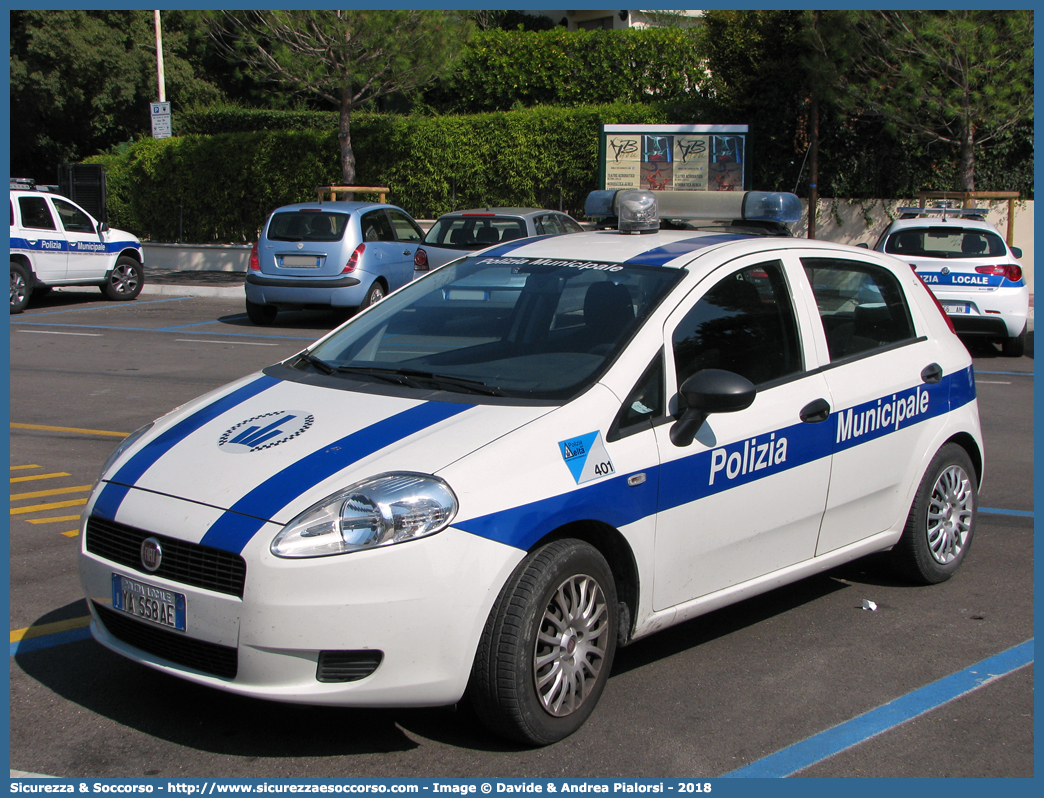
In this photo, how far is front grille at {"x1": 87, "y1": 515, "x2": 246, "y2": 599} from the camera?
3307 millimetres

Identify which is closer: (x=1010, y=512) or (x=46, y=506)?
(x=46, y=506)

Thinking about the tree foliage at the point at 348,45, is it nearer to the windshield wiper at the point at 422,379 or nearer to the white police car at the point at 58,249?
the white police car at the point at 58,249

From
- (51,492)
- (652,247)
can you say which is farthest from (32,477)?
(652,247)

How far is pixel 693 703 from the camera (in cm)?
394

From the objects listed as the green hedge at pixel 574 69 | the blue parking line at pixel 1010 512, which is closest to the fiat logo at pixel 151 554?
the blue parking line at pixel 1010 512

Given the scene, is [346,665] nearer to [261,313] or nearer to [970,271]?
[970,271]

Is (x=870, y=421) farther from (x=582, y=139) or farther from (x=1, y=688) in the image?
(x=582, y=139)

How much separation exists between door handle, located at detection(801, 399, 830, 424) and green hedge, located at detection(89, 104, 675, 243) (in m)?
19.3

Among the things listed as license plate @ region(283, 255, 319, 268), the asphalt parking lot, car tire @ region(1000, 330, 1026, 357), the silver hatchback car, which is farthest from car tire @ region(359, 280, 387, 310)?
the asphalt parking lot

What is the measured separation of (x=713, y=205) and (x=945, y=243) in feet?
25.5

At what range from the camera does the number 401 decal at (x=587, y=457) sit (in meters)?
3.65

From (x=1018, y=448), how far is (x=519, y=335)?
5.52 meters

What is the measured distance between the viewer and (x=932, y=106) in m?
18.7

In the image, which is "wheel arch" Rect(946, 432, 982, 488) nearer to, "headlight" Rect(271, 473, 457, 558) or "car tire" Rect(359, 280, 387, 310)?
"headlight" Rect(271, 473, 457, 558)
